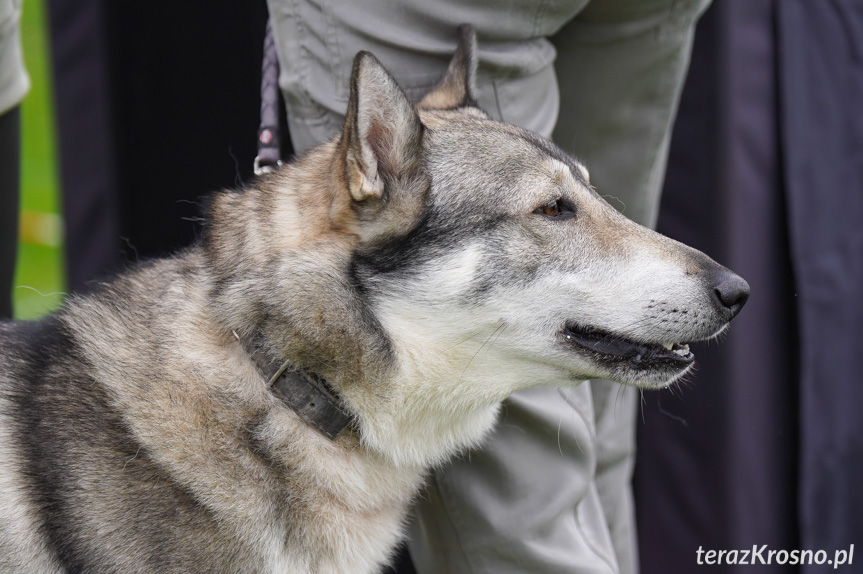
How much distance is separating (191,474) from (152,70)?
2.19 m

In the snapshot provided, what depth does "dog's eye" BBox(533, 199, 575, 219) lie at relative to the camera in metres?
2.23

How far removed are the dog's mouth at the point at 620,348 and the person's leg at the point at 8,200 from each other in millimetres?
1915

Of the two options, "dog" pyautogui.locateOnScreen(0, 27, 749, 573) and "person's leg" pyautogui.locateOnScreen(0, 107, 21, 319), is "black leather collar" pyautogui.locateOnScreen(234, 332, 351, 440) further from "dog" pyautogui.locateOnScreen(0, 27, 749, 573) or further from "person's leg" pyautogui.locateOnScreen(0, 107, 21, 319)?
"person's leg" pyautogui.locateOnScreen(0, 107, 21, 319)

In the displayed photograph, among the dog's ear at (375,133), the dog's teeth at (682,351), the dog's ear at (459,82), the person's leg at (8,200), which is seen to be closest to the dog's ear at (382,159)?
the dog's ear at (375,133)

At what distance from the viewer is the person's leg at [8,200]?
9.94ft

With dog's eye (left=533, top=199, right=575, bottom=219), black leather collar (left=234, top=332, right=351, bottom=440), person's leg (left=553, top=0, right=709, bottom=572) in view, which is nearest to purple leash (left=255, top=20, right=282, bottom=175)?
black leather collar (left=234, top=332, right=351, bottom=440)

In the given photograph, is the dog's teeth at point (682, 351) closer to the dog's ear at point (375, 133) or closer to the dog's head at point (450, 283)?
the dog's head at point (450, 283)

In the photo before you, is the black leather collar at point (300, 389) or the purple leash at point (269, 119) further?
the purple leash at point (269, 119)

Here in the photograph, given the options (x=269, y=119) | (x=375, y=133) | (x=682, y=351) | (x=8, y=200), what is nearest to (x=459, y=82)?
(x=375, y=133)

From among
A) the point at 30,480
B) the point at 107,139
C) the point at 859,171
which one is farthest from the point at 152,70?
the point at 859,171

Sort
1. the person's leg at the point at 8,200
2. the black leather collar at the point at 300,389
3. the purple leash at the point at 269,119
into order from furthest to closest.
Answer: the person's leg at the point at 8,200, the purple leash at the point at 269,119, the black leather collar at the point at 300,389

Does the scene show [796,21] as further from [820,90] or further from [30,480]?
[30,480]

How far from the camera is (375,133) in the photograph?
2.13 metres

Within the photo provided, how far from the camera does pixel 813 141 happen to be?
10.9 feet
